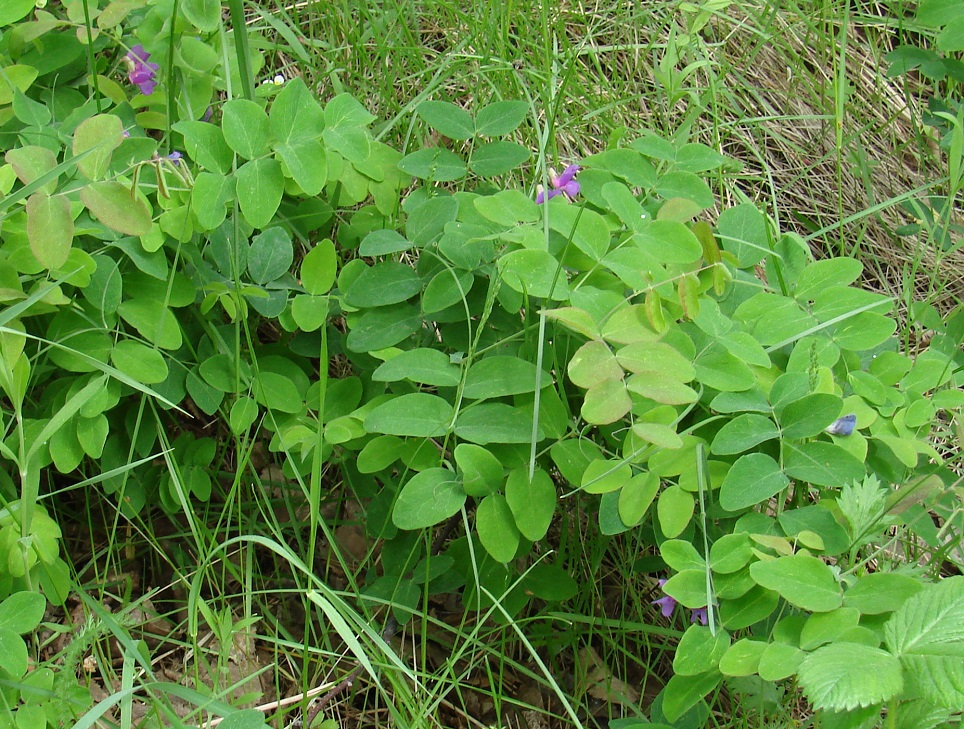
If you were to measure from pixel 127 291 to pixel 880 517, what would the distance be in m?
1.25

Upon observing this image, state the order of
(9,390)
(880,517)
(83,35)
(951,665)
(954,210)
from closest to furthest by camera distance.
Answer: (951,665) < (880,517) < (9,390) < (83,35) < (954,210)

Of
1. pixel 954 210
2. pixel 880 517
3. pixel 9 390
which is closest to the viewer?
pixel 880 517

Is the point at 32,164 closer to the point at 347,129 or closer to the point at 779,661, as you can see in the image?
the point at 347,129

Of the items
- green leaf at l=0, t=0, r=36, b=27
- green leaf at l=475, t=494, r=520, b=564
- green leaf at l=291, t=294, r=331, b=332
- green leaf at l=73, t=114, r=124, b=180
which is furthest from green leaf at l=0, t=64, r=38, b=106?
green leaf at l=475, t=494, r=520, b=564

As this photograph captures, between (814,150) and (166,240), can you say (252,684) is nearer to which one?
(166,240)

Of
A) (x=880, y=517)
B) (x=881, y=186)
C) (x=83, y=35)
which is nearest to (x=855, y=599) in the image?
(x=880, y=517)

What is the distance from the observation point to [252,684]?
5.50 ft

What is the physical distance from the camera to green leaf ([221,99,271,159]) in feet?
4.97

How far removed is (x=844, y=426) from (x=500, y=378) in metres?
0.52

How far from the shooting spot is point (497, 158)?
171 cm

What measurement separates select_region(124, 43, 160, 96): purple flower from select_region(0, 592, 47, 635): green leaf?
0.95 meters

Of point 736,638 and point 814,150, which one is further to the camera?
point 814,150

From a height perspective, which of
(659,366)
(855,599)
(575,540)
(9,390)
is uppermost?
(659,366)

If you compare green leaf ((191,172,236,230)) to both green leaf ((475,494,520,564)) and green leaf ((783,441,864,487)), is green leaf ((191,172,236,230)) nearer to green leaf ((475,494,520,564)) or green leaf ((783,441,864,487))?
green leaf ((475,494,520,564))
